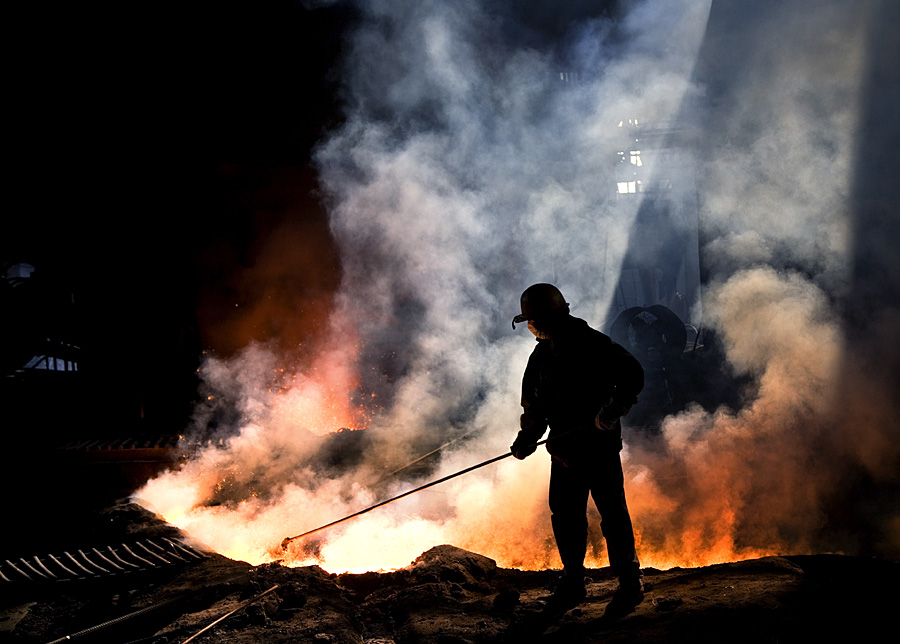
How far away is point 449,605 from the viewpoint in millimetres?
3377

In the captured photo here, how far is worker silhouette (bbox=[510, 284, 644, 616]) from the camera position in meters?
3.03

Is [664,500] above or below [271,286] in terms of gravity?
below

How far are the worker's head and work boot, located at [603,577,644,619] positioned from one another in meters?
1.60

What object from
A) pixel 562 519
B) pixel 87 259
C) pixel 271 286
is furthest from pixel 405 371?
pixel 562 519

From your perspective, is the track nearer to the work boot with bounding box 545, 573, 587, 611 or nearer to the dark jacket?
the work boot with bounding box 545, 573, 587, 611

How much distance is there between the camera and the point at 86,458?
671 cm

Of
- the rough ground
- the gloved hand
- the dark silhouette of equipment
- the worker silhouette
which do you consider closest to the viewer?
the rough ground

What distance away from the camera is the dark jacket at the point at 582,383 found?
304 centimetres

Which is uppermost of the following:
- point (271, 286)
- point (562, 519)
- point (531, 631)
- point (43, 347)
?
point (271, 286)

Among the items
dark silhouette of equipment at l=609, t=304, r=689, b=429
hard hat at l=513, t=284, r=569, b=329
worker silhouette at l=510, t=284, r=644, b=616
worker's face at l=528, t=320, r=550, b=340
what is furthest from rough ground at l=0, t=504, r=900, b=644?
dark silhouette of equipment at l=609, t=304, r=689, b=429

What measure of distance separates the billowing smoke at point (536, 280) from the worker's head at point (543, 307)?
2.83 metres

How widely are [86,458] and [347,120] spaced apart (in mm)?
6899

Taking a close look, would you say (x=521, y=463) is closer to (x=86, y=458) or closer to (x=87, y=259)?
(x=86, y=458)

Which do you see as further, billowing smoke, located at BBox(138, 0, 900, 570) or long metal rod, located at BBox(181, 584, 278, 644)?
billowing smoke, located at BBox(138, 0, 900, 570)
